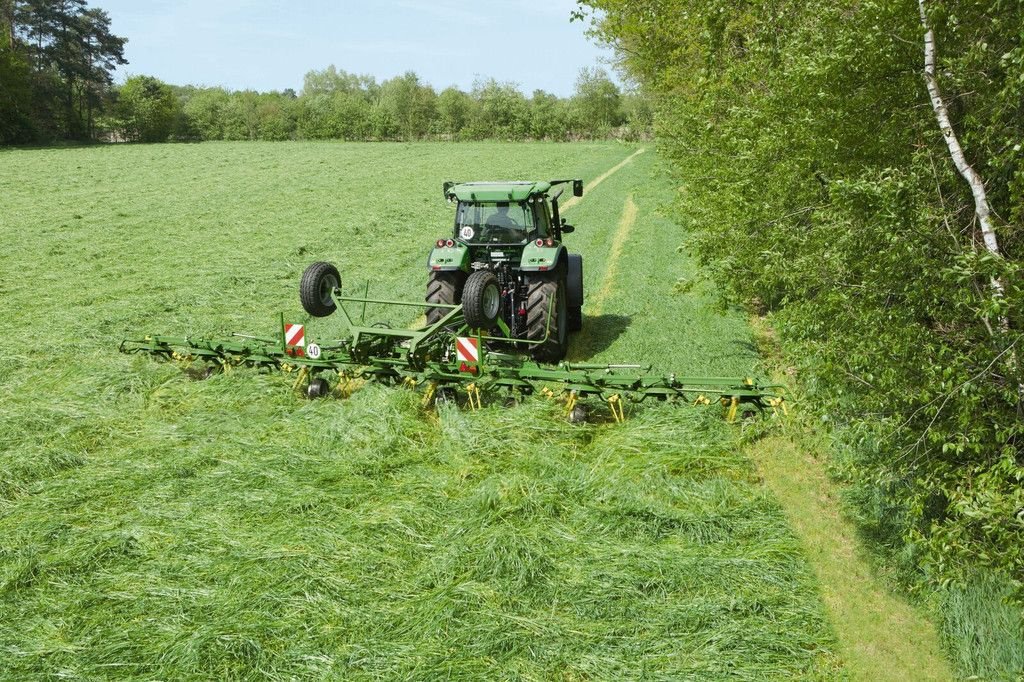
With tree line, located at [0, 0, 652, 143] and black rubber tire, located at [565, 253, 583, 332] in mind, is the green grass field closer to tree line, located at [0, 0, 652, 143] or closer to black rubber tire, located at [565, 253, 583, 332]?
black rubber tire, located at [565, 253, 583, 332]

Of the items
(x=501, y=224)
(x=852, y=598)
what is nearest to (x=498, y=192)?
(x=501, y=224)

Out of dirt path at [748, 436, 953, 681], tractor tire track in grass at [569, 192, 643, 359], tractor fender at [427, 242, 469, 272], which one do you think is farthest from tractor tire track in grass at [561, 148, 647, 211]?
dirt path at [748, 436, 953, 681]

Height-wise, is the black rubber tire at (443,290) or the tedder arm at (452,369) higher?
the black rubber tire at (443,290)

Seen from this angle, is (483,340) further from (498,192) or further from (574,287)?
(574,287)

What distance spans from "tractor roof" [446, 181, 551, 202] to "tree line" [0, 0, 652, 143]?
47.2m

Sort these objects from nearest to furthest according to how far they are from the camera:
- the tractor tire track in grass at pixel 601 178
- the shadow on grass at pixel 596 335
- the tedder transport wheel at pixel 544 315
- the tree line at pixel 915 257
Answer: the tree line at pixel 915 257, the tedder transport wheel at pixel 544 315, the shadow on grass at pixel 596 335, the tractor tire track in grass at pixel 601 178

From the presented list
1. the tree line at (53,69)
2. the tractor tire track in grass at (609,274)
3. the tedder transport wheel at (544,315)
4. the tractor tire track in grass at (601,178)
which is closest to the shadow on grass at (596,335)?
the tractor tire track in grass at (609,274)

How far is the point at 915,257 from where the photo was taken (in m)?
3.88

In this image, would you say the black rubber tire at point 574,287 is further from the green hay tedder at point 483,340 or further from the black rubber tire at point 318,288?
the black rubber tire at point 318,288

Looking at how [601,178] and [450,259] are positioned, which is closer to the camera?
[450,259]

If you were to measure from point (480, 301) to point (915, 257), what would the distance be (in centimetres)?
430

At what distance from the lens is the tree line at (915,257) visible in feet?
11.6

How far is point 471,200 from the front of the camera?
29.9 feet

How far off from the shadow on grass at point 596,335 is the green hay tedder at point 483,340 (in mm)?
288
